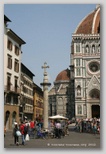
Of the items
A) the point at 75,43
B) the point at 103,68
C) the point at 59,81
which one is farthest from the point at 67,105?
the point at 103,68

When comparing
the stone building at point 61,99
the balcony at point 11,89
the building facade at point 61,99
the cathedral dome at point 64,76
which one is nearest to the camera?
the balcony at point 11,89

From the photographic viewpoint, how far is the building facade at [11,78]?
62.1 ft

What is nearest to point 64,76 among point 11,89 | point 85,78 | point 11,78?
point 85,78

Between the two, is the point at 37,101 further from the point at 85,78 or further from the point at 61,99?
the point at 61,99

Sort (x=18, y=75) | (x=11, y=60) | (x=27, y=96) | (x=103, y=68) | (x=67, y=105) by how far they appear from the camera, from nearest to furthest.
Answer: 1. (x=103, y=68)
2. (x=11, y=60)
3. (x=18, y=75)
4. (x=27, y=96)
5. (x=67, y=105)

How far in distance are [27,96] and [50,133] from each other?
69.8 ft

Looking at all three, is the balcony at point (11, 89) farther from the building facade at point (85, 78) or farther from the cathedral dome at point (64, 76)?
the cathedral dome at point (64, 76)

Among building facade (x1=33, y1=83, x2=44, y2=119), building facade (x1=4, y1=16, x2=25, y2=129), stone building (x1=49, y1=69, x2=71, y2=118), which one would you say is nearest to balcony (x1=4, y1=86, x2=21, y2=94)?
building facade (x1=4, y1=16, x2=25, y2=129)

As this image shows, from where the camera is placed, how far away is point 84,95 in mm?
51250

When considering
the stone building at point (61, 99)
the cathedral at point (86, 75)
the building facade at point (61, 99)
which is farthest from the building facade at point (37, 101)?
the stone building at point (61, 99)

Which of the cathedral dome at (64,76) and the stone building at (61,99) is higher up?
the cathedral dome at (64,76)

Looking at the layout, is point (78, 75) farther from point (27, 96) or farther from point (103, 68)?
point (103, 68)

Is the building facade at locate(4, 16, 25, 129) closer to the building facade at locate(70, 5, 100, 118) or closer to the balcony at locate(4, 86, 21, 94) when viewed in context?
the balcony at locate(4, 86, 21, 94)

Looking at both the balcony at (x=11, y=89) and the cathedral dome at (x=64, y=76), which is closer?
the balcony at (x=11, y=89)
